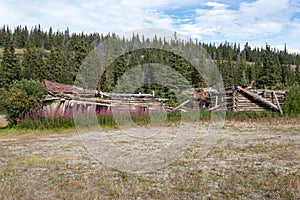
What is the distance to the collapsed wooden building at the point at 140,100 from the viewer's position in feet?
54.4

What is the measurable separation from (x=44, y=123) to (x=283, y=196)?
11672 mm

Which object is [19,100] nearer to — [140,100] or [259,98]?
[140,100]

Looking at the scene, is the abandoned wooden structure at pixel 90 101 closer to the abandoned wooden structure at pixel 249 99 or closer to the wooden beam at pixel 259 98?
the abandoned wooden structure at pixel 249 99

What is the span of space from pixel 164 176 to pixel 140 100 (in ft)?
44.0

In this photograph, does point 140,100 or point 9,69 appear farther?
point 9,69

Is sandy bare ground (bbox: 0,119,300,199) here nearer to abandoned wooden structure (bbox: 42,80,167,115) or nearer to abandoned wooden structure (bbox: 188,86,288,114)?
abandoned wooden structure (bbox: 42,80,167,115)

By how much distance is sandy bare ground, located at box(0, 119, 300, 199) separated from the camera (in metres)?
4.54

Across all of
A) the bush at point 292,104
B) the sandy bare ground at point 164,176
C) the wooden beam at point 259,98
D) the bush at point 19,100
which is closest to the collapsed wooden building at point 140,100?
the wooden beam at point 259,98

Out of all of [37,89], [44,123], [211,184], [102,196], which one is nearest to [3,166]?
[102,196]

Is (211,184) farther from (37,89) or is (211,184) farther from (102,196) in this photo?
(37,89)

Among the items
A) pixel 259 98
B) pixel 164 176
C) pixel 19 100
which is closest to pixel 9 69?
pixel 19 100

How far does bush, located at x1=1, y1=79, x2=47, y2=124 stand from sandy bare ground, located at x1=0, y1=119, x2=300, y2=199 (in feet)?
19.8

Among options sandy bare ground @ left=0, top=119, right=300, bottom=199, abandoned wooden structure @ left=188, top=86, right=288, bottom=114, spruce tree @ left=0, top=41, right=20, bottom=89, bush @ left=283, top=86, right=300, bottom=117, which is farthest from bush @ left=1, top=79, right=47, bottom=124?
spruce tree @ left=0, top=41, right=20, bottom=89

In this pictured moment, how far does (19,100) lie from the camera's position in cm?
1453
